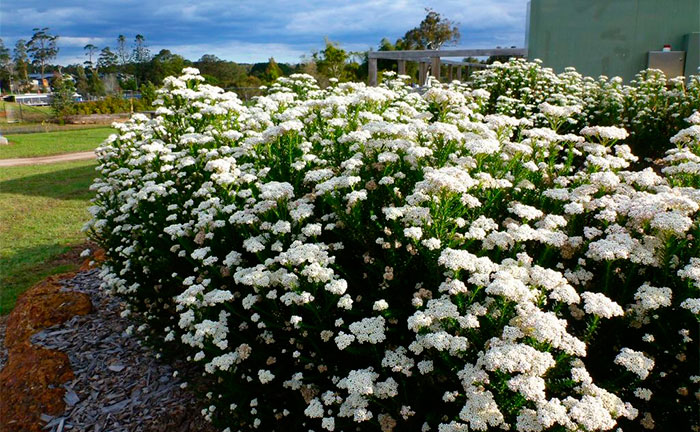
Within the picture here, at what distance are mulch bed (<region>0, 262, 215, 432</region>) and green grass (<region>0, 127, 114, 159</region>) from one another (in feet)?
58.9

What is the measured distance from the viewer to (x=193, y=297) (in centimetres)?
349

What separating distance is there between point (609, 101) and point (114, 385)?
800cm

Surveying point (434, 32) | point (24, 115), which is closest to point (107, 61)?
point (24, 115)

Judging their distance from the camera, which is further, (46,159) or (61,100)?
(61,100)

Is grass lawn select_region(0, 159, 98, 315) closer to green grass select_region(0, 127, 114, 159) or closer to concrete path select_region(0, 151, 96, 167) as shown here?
concrete path select_region(0, 151, 96, 167)

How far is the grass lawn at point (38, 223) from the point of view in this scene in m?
7.76

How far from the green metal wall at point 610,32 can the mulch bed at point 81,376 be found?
11.3 metres

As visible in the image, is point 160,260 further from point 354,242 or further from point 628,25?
point 628,25

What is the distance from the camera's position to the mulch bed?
4195 millimetres

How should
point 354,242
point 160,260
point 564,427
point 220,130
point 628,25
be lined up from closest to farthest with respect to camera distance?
point 564,427, point 354,242, point 160,260, point 220,130, point 628,25

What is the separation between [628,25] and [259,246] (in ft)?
38.7

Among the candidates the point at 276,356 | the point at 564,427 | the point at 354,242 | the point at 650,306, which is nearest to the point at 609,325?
the point at 650,306

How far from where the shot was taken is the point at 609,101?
779 cm

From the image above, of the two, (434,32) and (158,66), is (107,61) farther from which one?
(434,32)
